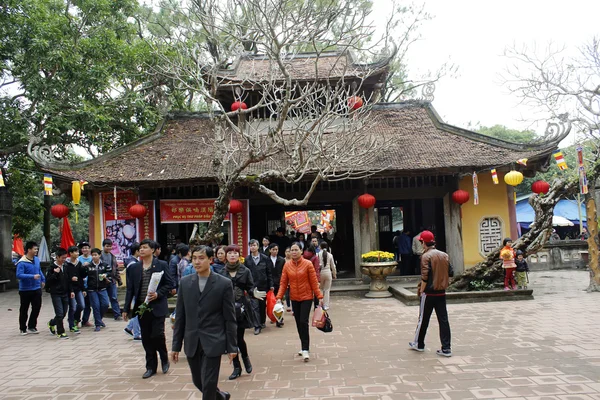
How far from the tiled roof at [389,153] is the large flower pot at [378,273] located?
225cm

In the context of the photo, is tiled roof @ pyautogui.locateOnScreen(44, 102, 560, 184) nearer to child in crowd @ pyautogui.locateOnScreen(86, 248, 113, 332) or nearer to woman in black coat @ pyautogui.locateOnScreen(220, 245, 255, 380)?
child in crowd @ pyautogui.locateOnScreen(86, 248, 113, 332)

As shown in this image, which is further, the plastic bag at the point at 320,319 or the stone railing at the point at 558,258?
the stone railing at the point at 558,258

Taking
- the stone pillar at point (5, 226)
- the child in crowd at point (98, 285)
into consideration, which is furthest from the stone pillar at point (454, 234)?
the stone pillar at point (5, 226)

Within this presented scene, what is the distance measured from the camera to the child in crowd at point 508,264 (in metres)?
9.12

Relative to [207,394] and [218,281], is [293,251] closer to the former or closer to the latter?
[218,281]

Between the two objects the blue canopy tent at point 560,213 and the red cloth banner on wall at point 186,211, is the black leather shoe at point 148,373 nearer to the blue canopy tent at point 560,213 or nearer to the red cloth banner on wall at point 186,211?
the red cloth banner on wall at point 186,211

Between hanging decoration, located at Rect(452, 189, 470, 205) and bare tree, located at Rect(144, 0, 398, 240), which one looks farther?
hanging decoration, located at Rect(452, 189, 470, 205)

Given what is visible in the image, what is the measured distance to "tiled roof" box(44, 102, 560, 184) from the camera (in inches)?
420

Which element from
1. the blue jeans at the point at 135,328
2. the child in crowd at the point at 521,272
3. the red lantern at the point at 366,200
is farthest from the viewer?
the red lantern at the point at 366,200

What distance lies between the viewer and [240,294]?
5.21 m

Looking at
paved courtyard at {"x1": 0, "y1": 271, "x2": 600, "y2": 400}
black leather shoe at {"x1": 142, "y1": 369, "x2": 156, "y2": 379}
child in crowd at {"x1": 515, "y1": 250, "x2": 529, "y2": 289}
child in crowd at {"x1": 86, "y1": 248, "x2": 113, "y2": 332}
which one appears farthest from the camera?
child in crowd at {"x1": 515, "y1": 250, "x2": 529, "y2": 289}

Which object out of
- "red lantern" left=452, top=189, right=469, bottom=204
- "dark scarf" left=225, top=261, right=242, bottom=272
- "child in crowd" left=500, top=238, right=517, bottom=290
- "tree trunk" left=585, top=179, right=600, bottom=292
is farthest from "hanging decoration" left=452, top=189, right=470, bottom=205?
"dark scarf" left=225, top=261, right=242, bottom=272

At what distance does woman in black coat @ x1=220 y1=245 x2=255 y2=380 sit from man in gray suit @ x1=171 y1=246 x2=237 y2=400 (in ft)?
4.45

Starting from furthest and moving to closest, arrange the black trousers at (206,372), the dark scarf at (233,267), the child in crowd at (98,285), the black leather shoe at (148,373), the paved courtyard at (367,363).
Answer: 1. the child in crowd at (98,285)
2. the dark scarf at (233,267)
3. the black leather shoe at (148,373)
4. the paved courtyard at (367,363)
5. the black trousers at (206,372)
